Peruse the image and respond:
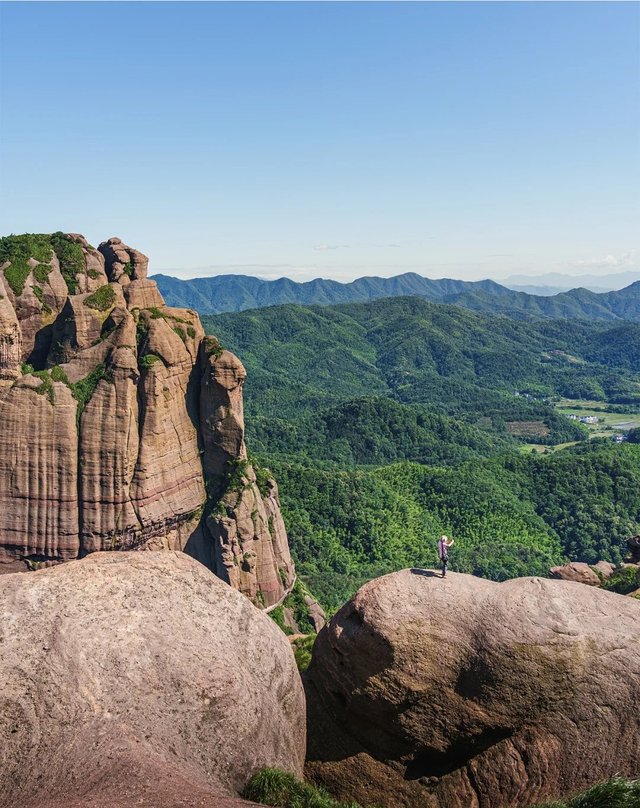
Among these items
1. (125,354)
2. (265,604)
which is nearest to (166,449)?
(125,354)

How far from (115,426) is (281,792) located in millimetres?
33316

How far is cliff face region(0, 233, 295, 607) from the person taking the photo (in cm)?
4250

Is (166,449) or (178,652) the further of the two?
(166,449)

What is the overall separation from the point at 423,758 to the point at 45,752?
10967mm

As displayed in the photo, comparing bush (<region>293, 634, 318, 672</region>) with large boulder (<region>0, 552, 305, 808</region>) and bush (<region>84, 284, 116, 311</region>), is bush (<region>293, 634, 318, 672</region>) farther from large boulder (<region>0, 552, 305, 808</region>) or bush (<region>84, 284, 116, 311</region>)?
bush (<region>84, 284, 116, 311</region>)

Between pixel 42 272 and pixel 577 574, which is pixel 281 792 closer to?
pixel 577 574

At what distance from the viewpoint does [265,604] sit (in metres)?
49.5

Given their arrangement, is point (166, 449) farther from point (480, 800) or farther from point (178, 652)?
point (480, 800)

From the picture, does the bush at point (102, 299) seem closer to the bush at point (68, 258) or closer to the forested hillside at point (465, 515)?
the bush at point (68, 258)

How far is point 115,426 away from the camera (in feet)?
142

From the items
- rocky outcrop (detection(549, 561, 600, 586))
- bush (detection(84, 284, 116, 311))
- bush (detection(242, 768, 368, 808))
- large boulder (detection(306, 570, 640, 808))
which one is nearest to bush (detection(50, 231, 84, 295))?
bush (detection(84, 284, 116, 311))

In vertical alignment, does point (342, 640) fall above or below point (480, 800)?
above

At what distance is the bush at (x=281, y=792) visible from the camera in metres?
14.1

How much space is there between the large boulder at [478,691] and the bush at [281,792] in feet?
11.2
